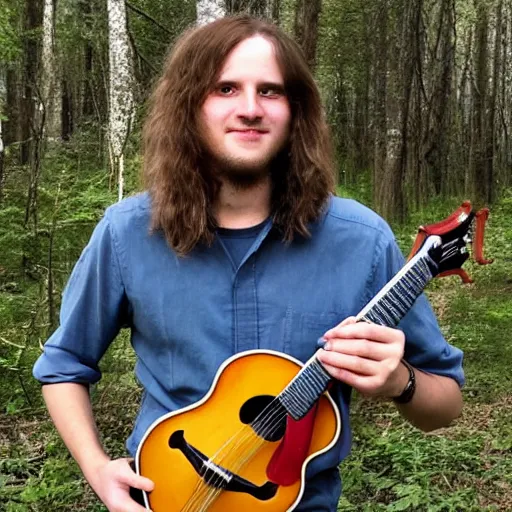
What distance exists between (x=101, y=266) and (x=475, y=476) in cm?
321

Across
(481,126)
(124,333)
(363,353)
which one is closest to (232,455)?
(363,353)

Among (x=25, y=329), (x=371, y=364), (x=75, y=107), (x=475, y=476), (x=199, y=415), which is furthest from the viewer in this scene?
(x=75, y=107)

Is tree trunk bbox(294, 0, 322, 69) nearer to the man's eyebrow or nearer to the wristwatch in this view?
the man's eyebrow

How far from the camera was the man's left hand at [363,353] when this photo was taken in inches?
63.5

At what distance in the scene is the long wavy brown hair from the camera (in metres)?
1.95

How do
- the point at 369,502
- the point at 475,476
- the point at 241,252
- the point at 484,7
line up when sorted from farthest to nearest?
the point at 484,7 → the point at 475,476 → the point at 369,502 → the point at 241,252

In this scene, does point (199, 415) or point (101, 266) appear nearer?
point (199, 415)

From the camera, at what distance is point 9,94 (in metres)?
Answer: 23.7

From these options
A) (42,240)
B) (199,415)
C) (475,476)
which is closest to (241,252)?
(199,415)

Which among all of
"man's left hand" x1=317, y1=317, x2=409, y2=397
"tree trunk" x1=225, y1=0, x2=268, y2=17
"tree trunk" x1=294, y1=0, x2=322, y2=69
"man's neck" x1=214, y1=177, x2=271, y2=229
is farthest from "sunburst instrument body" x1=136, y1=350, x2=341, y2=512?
"tree trunk" x1=294, y1=0, x2=322, y2=69

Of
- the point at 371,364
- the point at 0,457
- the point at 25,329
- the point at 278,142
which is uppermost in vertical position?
the point at 278,142

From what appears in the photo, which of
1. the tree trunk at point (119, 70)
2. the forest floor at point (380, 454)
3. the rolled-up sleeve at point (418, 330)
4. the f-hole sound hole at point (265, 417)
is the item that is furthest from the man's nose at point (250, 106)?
the tree trunk at point (119, 70)

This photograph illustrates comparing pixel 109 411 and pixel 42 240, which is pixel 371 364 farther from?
pixel 42 240

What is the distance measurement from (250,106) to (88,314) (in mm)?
695
